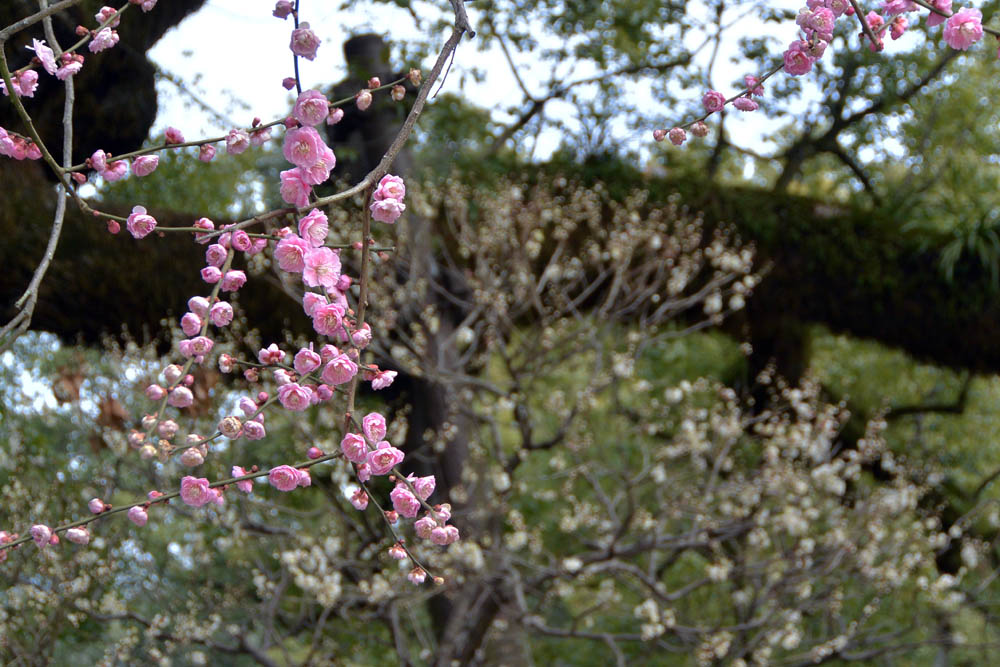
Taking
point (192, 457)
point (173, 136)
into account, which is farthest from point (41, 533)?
point (173, 136)

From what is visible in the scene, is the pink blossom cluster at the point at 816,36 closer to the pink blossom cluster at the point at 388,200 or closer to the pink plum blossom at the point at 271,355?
the pink blossom cluster at the point at 388,200

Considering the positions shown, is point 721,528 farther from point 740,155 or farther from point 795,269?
point 740,155

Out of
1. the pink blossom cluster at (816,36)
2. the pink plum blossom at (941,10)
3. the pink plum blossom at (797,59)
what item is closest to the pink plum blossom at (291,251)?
the pink blossom cluster at (816,36)

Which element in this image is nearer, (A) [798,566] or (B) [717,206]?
(A) [798,566]

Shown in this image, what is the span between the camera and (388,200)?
4.14ft

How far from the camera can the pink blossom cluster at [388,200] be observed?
1.25 metres

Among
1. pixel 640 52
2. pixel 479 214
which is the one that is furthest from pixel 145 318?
pixel 640 52

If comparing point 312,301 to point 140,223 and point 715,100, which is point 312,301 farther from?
point 715,100

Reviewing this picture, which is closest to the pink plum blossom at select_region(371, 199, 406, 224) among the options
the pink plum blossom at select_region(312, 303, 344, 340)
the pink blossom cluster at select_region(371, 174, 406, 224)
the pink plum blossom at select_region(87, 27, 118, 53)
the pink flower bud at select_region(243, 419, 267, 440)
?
the pink blossom cluster at select_region(371, 174, 406, 224)

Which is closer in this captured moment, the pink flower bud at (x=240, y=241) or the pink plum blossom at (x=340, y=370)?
the pink plum blossom at (x=340, y=370)

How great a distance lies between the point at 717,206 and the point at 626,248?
3.31 ft

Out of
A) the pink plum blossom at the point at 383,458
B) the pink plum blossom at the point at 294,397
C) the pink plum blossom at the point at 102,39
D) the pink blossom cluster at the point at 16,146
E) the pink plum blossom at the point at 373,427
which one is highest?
the pink plum blossom at the point at 102,39

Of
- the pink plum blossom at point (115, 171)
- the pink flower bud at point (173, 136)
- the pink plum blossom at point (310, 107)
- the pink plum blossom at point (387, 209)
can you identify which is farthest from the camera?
the pink plum blossom at point (115, 171)

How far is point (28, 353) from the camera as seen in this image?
5.32 metres
